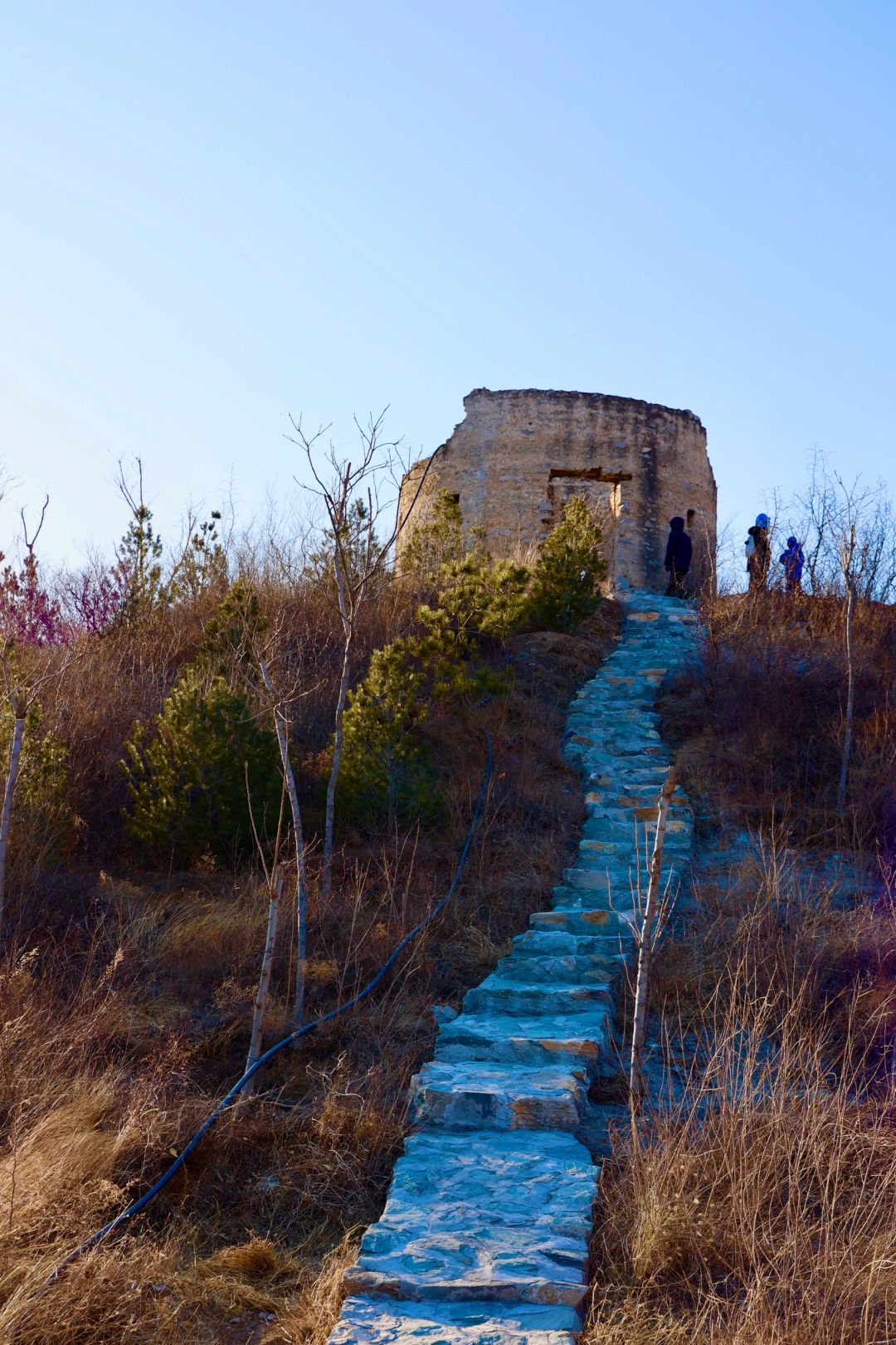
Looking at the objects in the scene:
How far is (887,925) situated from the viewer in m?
5.61

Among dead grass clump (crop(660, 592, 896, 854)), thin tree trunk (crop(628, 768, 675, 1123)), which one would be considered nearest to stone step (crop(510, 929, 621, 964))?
thin tree trunk (crop(628, 768, 675, 1123))

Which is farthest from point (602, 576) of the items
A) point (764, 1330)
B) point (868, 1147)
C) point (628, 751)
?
point (764, 1330)

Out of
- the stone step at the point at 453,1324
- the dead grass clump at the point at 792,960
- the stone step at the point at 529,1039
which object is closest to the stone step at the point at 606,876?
the dead grass clump at the point at 792,960

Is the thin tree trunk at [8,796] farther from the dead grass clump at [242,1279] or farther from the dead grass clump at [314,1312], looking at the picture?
the dead grass clump at [314,1312]

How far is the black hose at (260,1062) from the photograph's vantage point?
136 inches

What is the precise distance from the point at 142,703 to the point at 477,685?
2704 mm

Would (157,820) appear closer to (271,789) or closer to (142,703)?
(271,789)

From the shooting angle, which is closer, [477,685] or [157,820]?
[157,820]

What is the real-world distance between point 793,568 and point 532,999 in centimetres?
824

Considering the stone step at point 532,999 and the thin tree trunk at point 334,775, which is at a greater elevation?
the thin tree trunk at point 334,775

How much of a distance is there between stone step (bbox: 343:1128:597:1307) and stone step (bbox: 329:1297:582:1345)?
4cm

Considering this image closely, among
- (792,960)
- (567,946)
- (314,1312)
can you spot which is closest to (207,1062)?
(314,1312)

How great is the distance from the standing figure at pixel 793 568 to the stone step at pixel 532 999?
24.3 feet

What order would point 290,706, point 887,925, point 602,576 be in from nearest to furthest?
point 887,925
point 290,706
point 602,576
